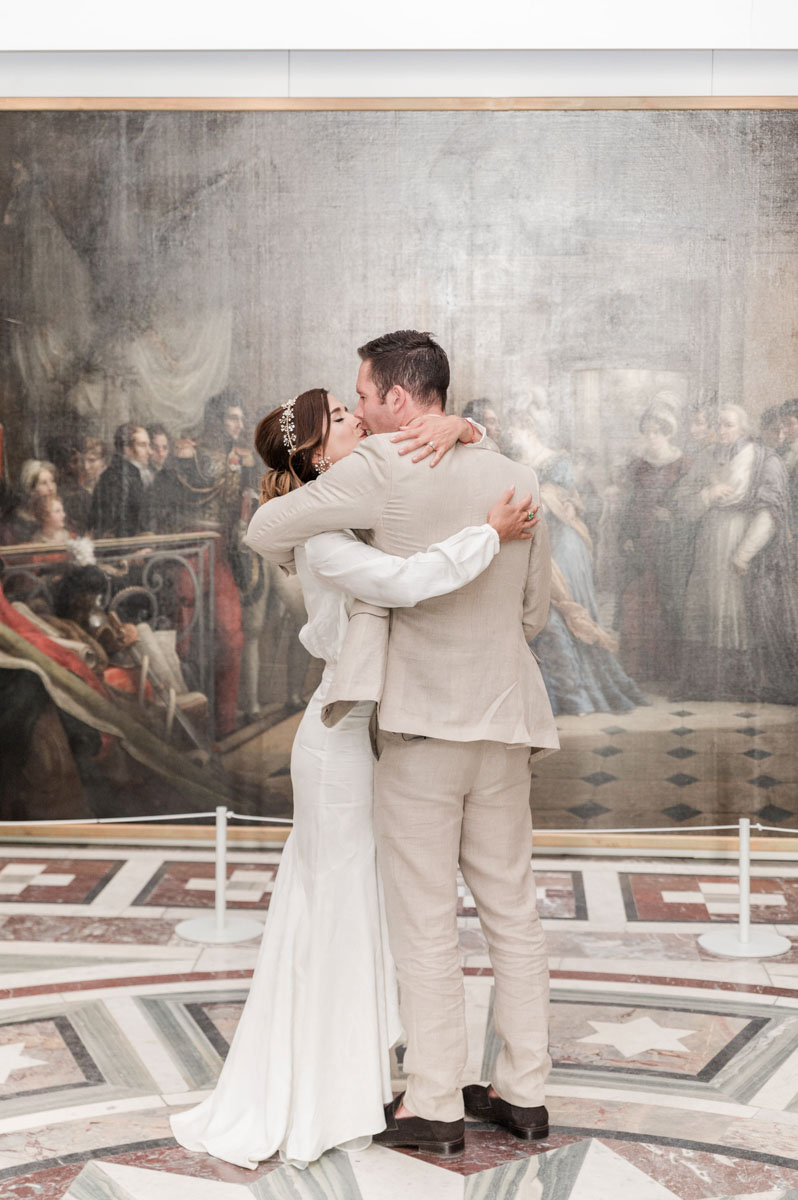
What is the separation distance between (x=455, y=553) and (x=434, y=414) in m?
0.38

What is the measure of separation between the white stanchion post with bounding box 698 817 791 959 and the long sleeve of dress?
258 cm

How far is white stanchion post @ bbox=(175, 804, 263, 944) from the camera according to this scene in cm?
540

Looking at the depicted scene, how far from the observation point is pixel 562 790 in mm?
6848

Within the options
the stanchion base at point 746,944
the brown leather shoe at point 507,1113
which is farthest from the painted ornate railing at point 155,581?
the brown leather shoe at point 507,1113

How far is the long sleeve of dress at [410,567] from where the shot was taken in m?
3.15

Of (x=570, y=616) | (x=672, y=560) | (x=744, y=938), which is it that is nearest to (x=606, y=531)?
(x=672, y=560)

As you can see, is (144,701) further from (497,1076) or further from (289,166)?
(497,1076)

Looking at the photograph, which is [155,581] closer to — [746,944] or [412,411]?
[746,944]

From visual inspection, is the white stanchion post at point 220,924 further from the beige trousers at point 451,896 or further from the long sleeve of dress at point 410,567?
the long sleeve of dress at point 410,567

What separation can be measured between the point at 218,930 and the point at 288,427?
2.76 m

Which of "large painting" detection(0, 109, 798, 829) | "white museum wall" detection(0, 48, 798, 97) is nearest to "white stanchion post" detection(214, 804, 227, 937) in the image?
"large painting" detection(0, 109, 798, 829)

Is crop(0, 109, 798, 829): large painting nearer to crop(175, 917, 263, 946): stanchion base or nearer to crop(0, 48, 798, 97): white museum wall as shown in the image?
crop(0, 48, 798, 97): white museum wall

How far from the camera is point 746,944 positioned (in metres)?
5.30
